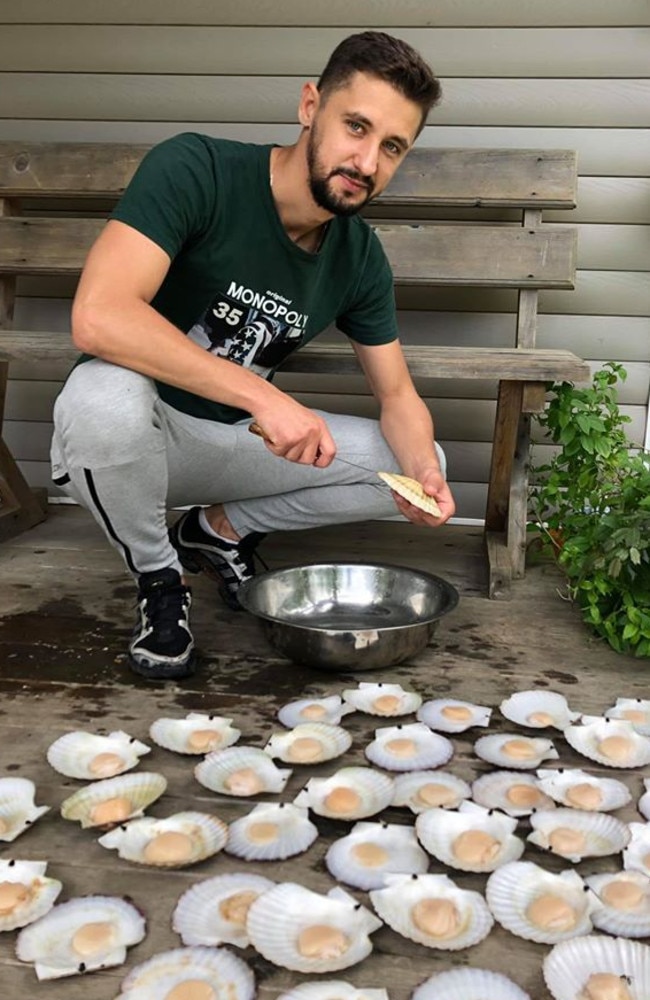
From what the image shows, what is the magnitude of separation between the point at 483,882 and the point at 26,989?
22.4 inches

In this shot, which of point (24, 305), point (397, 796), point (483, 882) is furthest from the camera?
point (24, 305)

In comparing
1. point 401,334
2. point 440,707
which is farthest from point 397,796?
point 401,334

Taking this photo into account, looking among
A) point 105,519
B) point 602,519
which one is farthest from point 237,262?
point 602,519

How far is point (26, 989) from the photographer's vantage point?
981 mm

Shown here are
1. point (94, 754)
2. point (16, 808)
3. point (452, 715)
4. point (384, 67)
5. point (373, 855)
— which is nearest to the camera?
point (373, 855)

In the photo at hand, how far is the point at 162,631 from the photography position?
5.92 feet

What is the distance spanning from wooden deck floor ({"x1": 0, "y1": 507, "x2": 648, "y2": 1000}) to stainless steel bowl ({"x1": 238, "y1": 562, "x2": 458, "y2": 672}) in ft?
0.19

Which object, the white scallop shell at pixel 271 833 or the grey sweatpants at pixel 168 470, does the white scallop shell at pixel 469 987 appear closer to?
the white scallop shell at pixel 271 833

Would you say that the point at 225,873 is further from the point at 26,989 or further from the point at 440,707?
the point at 440,707

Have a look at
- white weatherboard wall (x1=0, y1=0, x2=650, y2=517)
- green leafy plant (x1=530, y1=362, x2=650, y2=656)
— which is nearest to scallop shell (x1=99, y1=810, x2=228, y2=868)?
green leafy plant (x1=530, y1=362, x2=650, y2=656)

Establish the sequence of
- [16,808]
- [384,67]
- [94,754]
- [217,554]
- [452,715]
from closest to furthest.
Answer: [16,808]
[94,754]
[452,715]
[384,67]
[217,554]

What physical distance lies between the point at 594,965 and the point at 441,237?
2.17m

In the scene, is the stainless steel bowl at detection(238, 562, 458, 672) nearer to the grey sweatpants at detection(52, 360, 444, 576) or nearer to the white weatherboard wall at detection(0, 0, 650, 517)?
the grey sweatpants at detection(52, 360, 444, 576)

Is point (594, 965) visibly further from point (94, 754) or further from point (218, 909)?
point (94, 754)
